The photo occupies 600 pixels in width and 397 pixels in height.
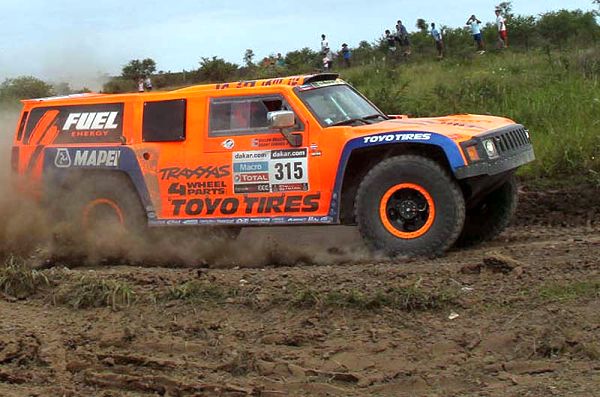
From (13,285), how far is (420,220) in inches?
147

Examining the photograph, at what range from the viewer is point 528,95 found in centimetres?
1522

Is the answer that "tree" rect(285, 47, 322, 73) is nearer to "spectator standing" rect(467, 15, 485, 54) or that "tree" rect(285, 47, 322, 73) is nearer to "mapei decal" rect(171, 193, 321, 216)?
"spectator standing" rect(467, 15, 485, 54)

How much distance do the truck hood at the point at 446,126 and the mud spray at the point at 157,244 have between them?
1.23 metres

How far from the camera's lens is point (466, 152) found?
283 inches

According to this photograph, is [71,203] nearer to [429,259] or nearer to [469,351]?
[429,259]

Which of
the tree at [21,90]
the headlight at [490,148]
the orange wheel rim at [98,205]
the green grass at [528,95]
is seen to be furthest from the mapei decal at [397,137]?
the tree at [21,90]

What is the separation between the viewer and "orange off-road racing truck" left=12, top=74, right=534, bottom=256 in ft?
24.5

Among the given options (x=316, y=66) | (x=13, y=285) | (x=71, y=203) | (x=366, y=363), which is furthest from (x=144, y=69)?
(x=366, y=363)

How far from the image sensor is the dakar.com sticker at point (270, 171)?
7.88 m

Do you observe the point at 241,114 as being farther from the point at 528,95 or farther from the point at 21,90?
the point at 21,90

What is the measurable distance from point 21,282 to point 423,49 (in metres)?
26.6

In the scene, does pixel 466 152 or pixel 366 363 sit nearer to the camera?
pixel 366 363

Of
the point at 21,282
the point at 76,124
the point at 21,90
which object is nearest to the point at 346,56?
the point at 21,90

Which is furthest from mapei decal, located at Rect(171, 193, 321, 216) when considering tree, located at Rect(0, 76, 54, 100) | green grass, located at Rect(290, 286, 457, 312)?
tree, located at Rect(0, 76, 54, 100)
